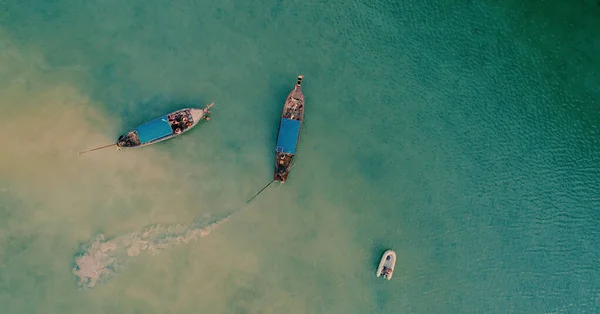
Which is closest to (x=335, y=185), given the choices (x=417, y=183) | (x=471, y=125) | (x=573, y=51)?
(x=417, y=183)

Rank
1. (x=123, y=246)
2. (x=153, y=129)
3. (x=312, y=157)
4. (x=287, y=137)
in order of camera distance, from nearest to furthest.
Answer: (x=153, y=129) → (x=287, y=137) → (x=123, y=246) → (x=312, y=157)

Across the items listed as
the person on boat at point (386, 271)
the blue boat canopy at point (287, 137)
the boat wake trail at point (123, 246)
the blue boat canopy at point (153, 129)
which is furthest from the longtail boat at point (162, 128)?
the person on boat at point (386, 271)

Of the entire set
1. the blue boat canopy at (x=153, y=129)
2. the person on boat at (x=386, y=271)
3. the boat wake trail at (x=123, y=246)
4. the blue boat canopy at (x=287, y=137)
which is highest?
the blue boat canopy at (x=287, y=137)

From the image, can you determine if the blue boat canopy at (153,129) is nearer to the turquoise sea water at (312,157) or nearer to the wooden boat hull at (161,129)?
the wooden boat hull at (161,129)

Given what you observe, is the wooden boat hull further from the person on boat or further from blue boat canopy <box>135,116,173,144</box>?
the person on boat

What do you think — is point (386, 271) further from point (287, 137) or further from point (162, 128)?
point (162, 128)

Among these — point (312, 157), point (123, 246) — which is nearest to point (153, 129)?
point (123, 246)
